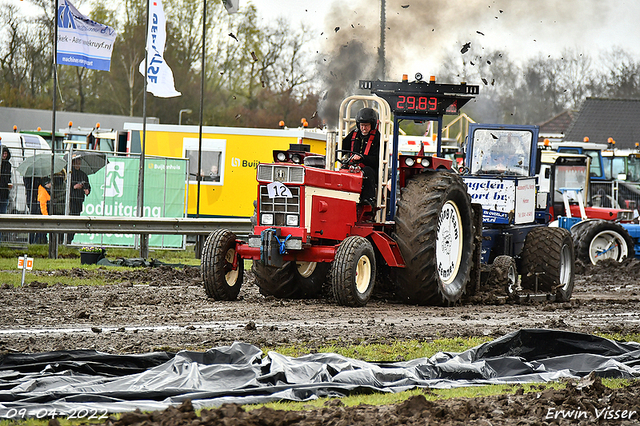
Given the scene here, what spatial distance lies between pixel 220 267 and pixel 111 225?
5.91 meters

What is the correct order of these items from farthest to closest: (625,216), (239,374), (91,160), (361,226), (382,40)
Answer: (625,216) → (91,160) → (382,40) → (361,226) → (239,374)

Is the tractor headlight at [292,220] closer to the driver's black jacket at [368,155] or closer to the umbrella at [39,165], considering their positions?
the driver's black jacket at [368,155]

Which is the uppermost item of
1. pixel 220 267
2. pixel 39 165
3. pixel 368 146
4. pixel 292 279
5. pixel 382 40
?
pixel 382 40

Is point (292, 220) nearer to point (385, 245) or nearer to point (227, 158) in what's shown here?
point (385, 245)

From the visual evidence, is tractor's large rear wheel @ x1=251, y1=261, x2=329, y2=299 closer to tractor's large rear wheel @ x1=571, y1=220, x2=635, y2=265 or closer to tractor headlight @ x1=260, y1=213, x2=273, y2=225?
tractor headlight @ x1=260, y1=213, x2=273, y2=225

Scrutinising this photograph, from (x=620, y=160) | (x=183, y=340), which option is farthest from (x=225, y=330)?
(x=620, y=160)

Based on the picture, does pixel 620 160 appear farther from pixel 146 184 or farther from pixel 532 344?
pixel 532 344

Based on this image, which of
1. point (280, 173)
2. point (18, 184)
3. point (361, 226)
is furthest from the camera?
point (18, 184)

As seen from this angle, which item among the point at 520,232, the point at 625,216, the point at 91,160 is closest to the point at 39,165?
the point at 91,160

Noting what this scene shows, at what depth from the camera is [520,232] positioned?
1337 cm

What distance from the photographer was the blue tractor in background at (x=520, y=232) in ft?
41.2

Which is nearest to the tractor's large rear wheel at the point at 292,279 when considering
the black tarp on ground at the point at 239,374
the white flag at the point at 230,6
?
the black tarp on ground at the point at 239,374

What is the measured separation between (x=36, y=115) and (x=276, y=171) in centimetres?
3421

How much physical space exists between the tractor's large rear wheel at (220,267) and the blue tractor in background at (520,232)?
11.8 feet
